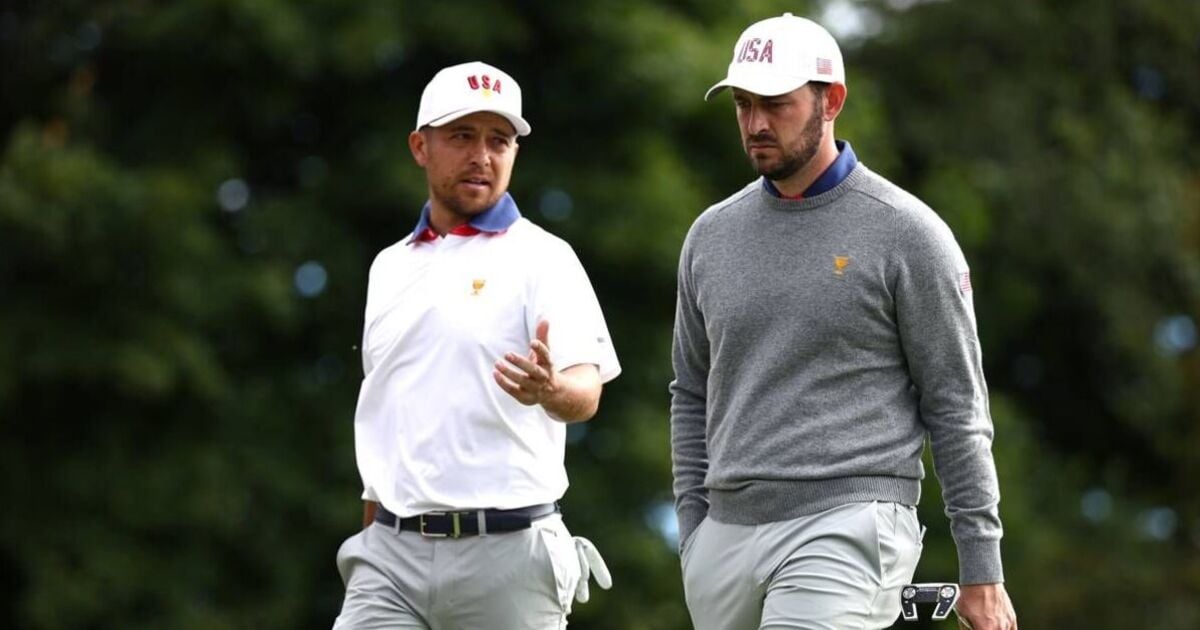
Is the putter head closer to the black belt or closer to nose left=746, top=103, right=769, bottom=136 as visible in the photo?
the black belt

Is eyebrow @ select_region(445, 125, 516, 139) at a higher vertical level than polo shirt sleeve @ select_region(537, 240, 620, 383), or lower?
higher

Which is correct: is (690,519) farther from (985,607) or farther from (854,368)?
(985,607)

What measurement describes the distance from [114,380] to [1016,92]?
487 inches

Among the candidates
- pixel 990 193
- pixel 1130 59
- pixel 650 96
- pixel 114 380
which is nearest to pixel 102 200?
pixel 114 380

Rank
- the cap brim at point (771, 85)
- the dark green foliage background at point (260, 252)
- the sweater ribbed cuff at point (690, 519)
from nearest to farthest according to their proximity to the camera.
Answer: the cap brim at point (771, 85) → the sweater ribbed cuff at point (690, 519) → the dark green foliage background at point (260, 252)

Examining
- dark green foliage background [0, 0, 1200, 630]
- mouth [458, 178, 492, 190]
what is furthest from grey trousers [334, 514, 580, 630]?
dark green foliage background [0, 0, 1200, 630]

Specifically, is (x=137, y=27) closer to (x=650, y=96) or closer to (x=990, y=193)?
(x=650, y=96)

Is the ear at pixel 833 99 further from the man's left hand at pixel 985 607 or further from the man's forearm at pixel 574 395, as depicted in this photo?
the man's left hand at pixel 985 607

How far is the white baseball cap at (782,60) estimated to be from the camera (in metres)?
5.81

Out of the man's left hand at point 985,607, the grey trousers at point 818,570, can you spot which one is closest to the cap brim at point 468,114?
the grey trousers at point 818,570

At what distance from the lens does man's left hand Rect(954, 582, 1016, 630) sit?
5.65 m

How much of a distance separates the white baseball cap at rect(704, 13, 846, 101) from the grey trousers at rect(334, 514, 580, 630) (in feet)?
4.44

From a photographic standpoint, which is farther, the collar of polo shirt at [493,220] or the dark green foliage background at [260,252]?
the dark green foliage background at [260,252]

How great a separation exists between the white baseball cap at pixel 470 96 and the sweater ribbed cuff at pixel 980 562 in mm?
1735
